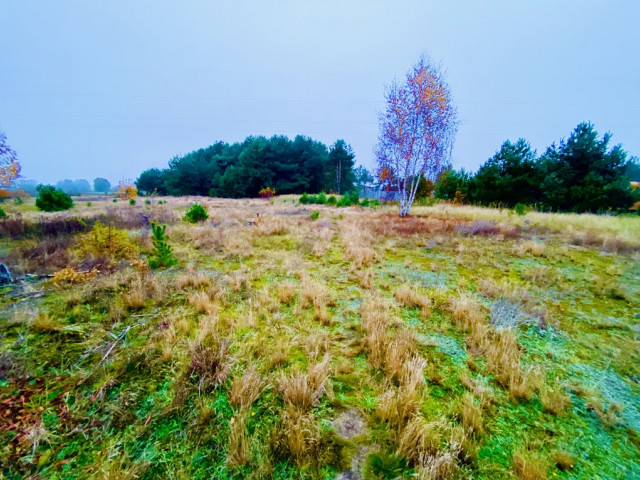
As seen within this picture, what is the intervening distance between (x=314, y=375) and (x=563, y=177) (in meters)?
25.0

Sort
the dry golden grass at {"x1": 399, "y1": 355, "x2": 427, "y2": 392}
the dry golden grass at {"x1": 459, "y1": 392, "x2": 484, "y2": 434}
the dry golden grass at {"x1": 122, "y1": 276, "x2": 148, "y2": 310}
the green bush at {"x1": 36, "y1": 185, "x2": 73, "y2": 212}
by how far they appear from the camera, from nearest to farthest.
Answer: the dry golden grass at {"x1": 459, "y1": 392, "x2": 484, "y2": 434} < the dry golden grass at {"x1": 399, "y1": 355, "x2": 427, "y2": 392} < the dry golden grass at {"x1": 122, "y1": 276, "x2": 148, "y2": 310} < the green bush at {"x1": 36, "y1": 185, "x2": 73, "y2": 212}

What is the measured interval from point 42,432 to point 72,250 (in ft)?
20.2

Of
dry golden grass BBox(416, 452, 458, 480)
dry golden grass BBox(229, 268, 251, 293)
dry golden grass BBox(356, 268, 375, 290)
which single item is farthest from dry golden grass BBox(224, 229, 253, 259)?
dry golden grass BBox(416, 452, 458, 480)

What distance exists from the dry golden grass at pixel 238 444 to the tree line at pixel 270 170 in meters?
41.8

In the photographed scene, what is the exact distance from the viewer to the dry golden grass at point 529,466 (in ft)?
5.06

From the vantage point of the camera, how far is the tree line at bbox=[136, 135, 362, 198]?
1666 inches

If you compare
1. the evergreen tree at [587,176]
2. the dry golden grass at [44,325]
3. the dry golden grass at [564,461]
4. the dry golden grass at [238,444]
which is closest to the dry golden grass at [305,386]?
the dry golden grass at [238,444]

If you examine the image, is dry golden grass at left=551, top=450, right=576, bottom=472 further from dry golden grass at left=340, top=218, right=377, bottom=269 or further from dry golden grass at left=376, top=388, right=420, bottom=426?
dry golden grass at left=340, top=218, right=377, bottom=269

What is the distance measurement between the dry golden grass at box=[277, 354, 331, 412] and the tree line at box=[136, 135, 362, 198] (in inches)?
1631

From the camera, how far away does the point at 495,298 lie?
4316 millimetres

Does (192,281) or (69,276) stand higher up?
(69,276)

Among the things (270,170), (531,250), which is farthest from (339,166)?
(531,250)

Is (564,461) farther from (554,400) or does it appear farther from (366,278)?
(366,278)

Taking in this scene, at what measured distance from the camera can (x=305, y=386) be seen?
2.13 meters
